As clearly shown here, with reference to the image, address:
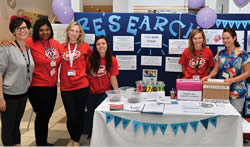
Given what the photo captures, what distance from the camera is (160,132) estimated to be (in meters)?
2.03

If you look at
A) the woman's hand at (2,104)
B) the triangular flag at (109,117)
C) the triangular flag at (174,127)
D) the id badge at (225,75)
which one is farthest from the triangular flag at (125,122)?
the id badge at (225,75)

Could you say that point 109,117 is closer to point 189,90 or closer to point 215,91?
point 189,90

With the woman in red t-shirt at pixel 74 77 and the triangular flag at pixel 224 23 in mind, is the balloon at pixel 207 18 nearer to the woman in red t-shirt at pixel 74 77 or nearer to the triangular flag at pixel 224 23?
the triangular flag at pixel 224 23

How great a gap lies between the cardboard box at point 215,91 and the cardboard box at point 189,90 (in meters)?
0.06

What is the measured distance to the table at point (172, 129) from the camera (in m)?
1.95

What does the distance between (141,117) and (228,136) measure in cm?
75

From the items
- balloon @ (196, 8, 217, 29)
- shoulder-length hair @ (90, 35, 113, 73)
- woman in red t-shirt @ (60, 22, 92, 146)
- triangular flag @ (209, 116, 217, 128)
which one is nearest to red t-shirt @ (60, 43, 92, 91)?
woman in red t-shirt @ (60, 22, 92, 146)

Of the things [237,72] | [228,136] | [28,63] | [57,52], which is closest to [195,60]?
[237,72]

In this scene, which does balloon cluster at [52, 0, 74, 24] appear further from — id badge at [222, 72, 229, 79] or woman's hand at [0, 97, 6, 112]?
id badge at [222, 72, 229, 79]

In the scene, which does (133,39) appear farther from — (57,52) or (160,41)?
(57,52)

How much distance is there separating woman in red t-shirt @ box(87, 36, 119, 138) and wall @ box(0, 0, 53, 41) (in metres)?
3.75

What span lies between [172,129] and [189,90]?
0.51m

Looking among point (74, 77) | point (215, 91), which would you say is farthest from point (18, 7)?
point (215, 91)

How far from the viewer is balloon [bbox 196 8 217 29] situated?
2850 mm
